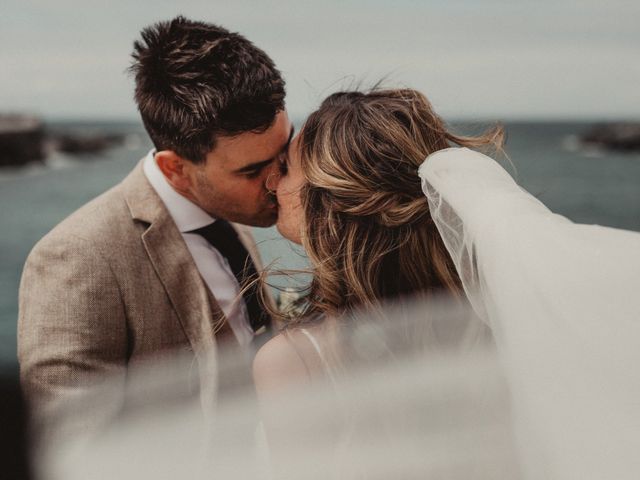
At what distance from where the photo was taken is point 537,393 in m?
1.13

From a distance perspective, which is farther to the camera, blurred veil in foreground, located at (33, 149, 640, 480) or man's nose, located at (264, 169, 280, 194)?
man's nose, located at (264, 169, 280, 194)

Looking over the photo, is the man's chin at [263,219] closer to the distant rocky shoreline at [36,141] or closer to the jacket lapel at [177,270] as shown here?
the jacket lapel at [177,270]

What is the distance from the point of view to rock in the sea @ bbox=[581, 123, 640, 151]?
26.4 metres

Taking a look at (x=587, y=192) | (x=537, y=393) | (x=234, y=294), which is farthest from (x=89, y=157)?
(x=587, y=192)

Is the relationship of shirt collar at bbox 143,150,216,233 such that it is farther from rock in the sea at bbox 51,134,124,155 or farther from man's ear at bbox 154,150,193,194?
rock in the sea at bbox 51,134,124,155

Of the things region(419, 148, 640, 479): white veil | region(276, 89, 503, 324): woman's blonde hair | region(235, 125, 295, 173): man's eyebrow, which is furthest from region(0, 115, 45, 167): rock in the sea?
region(419, 148, 640, 479): white veil

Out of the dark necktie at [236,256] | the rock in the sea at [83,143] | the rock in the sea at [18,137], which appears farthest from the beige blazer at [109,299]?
the rock in the sea at [83,143]

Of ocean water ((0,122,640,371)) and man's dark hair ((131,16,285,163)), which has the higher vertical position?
man's dark hair ((131,16,285,163))

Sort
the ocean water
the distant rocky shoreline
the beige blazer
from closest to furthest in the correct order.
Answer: the beige blazer, the distant rocky shoreline, the ocean water

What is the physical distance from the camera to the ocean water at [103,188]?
52.4 feet

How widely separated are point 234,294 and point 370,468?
2.53 ft

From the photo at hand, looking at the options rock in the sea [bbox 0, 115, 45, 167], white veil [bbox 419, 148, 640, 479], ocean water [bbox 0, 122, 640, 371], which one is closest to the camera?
white veil [bbox 419, 148, 640, 479]

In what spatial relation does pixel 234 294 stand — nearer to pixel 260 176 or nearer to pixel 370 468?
pixel 260 176

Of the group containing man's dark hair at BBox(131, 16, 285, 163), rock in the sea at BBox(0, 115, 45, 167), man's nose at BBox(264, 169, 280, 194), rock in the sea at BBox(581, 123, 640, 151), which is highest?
man's dark hair at BBox(131, 16, 285, 163)
